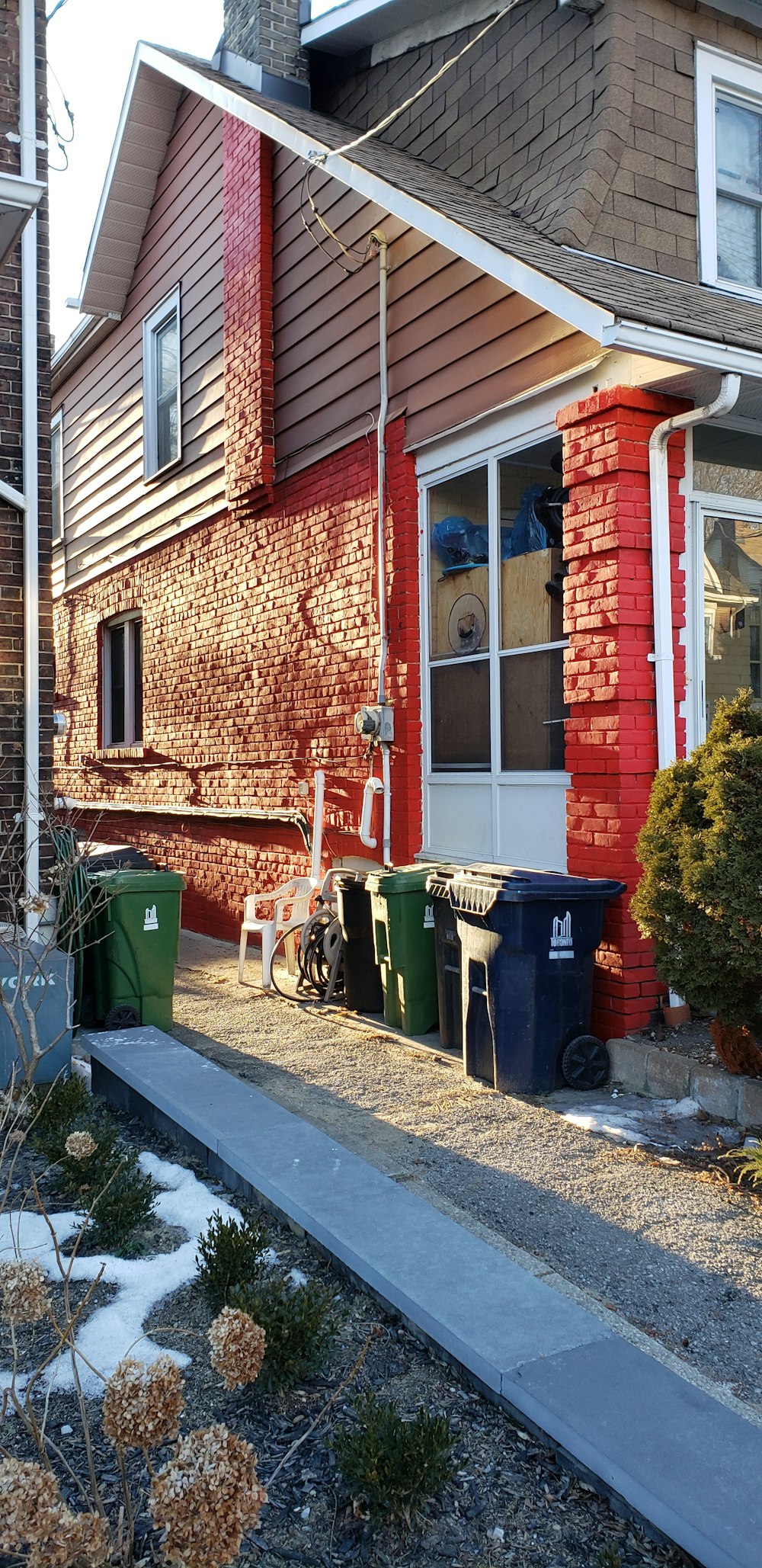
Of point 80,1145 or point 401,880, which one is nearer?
point 80,1145

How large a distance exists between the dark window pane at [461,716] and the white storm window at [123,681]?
21.0ft

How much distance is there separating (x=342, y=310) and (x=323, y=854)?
408 cm

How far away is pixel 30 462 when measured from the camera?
254 inches

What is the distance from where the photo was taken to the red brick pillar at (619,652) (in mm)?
5926

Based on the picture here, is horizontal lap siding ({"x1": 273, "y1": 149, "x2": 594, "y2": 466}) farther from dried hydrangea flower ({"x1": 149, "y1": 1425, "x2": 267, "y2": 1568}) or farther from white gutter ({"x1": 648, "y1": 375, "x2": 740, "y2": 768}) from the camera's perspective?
dried hydrangea flower ({"x1": 149, "y1": 1425, "x2": 267, "y2": 1568})

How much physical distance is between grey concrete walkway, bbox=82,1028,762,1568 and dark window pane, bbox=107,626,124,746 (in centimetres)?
1013

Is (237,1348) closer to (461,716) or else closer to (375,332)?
(461,716)

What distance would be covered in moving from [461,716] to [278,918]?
2.07 m

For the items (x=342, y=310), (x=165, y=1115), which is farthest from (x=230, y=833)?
(x=165, y=1115)

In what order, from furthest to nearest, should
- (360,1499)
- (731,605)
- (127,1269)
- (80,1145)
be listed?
(731,605)
(80,1145)
(127,1269)
(360,1499)

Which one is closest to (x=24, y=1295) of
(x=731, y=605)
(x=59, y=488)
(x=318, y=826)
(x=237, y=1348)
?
(x=237, y=1348)

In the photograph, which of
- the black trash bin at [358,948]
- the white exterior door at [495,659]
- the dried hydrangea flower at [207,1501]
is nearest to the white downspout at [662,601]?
the white exterior door at [495,659]

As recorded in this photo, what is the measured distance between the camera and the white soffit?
1205cm

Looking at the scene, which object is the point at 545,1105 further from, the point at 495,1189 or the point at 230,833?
the point at 230,833
